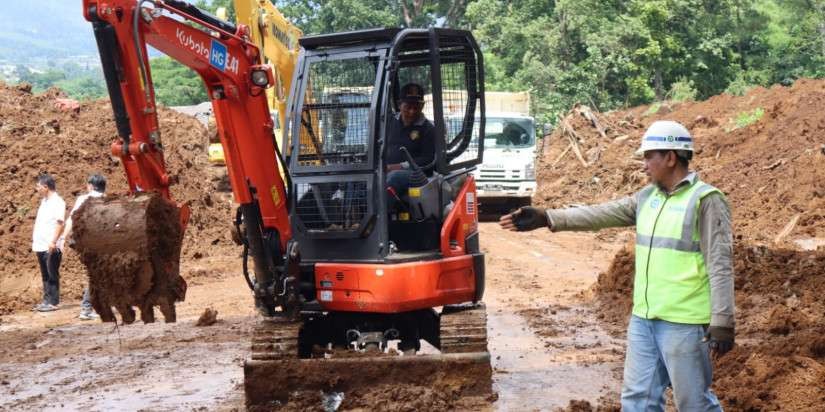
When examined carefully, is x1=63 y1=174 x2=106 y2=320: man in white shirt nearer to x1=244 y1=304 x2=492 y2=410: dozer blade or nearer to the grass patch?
x1=244 y1=304 x2=492 y2=410: dozer blade

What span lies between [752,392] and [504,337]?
404 cm

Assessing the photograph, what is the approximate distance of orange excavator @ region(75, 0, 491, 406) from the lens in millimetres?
7555

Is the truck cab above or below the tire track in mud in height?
above

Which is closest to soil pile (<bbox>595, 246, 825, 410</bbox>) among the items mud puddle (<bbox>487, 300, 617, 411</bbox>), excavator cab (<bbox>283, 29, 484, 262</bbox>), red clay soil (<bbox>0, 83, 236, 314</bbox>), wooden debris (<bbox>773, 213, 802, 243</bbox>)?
mud puddle (<bbox>487, 300, 617, 411</bbox>)

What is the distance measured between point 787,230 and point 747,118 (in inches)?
378

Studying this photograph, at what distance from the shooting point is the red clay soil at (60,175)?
15203mm

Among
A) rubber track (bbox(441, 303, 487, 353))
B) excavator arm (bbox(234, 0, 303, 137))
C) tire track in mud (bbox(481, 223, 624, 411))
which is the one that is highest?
excavator arm (bbox(234, 0, 303, 137))

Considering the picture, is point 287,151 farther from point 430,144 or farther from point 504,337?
point 504,337

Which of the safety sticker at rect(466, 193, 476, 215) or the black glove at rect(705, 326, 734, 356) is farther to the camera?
the safety sticker at rect(466, 193, 476, 215)

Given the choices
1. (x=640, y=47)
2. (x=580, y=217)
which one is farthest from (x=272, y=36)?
(x=640, y=47)

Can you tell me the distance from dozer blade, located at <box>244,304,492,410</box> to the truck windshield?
614 inches

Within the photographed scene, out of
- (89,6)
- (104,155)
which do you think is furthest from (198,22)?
(104,155)

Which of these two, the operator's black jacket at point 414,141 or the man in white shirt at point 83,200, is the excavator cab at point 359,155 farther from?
the man in white shirt at point 83,200

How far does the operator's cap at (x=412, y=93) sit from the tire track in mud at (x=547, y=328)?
2.41 metres
